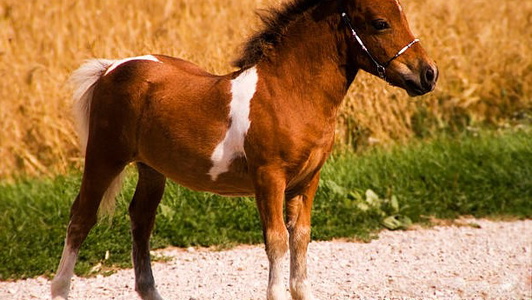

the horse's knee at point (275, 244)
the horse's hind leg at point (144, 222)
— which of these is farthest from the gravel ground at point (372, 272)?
the horse's knee at point (275, 244)

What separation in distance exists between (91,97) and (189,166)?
919mm

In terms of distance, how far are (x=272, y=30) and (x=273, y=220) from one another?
3.24 feet

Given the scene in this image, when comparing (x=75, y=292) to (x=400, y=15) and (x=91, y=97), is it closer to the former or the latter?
(x=91, y=97)

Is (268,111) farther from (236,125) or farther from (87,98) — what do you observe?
(87,98)

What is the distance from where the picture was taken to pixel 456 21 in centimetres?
1042

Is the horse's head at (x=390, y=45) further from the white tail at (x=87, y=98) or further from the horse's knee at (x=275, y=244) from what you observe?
the white tail at (x=87, y=98)

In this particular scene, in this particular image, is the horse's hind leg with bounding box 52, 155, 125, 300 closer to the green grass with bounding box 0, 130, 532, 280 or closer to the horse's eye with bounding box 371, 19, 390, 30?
the green grass with bounding box 0, 130, 532, 280

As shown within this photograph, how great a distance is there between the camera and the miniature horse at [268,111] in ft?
14.4

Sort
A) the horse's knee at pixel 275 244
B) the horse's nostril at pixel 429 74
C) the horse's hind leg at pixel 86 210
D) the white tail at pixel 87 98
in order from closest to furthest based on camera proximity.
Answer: the horse's nostril at pixel 429 74 → the horse's knee at pixel 275 244 → the horse's hind leg at pixel 86 210 → the white tail at pixel 87 98

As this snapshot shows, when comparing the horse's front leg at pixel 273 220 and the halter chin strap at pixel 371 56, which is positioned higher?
the halter chin strap at pixel 371 56

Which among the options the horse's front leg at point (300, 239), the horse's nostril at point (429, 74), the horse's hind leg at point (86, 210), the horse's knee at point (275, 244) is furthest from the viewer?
the horse's hind leg at point (86, 210)

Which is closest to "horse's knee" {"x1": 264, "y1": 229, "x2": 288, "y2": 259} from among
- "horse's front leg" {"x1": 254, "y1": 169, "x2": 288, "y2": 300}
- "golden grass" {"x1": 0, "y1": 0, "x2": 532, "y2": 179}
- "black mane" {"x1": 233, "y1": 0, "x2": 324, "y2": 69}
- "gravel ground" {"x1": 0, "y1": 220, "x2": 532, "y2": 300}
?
"horse's front leg" {"x1": 254, "y1": 169, "x2": 288, "y2": 300}

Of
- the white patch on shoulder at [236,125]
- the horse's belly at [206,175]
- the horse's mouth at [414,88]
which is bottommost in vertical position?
the horse's belly at [206,175]

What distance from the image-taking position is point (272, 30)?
4.68m
